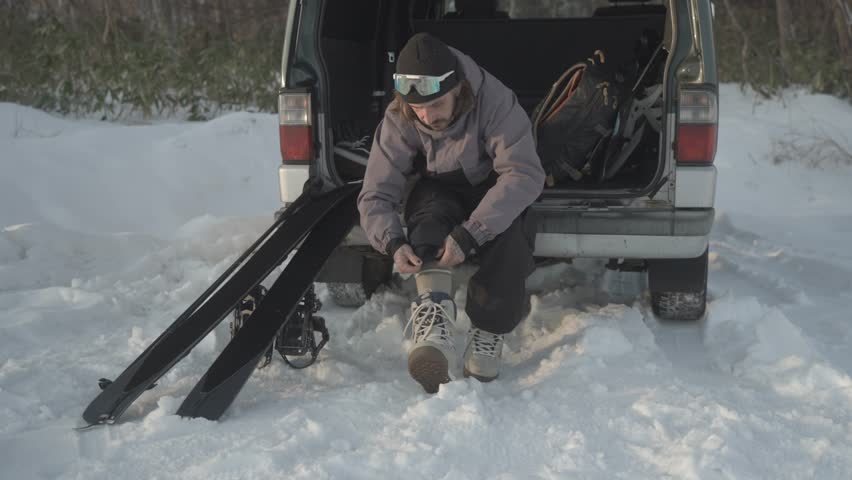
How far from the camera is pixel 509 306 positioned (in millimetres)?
3025

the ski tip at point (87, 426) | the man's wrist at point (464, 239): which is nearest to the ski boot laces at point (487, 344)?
the man's wrist at point (464, 239)

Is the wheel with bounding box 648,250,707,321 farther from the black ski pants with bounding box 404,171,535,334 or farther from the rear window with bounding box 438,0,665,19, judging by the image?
the rear window with bounding box 438,0,665,19

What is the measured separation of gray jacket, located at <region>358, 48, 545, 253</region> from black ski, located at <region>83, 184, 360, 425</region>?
0.33 metres

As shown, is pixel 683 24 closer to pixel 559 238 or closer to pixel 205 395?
pixel 559 238

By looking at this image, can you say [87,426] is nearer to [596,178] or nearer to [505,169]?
[505,169]

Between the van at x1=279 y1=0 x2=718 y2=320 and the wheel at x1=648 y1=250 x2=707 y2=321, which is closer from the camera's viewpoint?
the van at x1=279 y1=0 x2=718 y2=320

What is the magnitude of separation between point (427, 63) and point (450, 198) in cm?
56

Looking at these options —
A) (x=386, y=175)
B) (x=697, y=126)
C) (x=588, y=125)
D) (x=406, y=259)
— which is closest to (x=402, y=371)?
(x=406, y=259)

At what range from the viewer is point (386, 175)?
121 inches

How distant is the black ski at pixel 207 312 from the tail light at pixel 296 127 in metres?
0.19

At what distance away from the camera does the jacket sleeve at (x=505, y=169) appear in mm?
2924

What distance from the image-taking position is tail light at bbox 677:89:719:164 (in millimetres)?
3260

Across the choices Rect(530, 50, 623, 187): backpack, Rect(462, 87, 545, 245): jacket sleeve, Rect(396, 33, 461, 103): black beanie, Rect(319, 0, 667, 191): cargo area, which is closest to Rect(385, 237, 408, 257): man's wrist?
Rect(462, 87, 545, 245): jacket sleeve

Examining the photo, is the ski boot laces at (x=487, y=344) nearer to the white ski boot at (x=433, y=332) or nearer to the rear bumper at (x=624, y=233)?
the white ski boot at (x=433, y=332)
